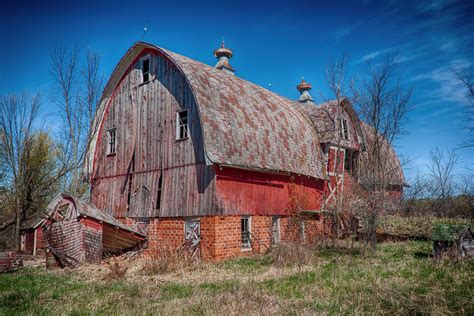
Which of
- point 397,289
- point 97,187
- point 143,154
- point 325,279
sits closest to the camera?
point 397,289

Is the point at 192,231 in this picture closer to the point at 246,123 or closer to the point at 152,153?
the point at 152,153

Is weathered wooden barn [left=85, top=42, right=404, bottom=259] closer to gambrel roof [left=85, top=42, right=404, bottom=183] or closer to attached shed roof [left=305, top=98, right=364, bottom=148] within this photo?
gambrel roof [left=85, top=42, right=404, bottom=183]

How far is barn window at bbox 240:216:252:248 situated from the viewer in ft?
47.8

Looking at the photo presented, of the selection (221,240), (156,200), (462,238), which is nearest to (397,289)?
(462,238)

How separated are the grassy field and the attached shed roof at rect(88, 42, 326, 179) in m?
4.53

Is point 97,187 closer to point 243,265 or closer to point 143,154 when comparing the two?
point 143,154

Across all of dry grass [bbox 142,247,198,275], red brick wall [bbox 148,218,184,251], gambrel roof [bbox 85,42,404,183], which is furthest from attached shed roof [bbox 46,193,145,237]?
gambrel roof [bbox 85,42,404,183]

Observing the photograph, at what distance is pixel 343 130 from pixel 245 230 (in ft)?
31.8

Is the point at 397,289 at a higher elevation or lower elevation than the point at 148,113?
lower

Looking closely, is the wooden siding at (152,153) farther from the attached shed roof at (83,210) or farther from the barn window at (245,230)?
the barn window at (245,230)

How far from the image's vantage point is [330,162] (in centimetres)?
1989

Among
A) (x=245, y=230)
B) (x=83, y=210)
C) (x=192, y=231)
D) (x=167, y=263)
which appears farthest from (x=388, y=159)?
(x=83, y=210)

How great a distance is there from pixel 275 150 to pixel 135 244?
24.4 ft

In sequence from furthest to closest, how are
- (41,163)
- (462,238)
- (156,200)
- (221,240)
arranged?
1. (41,163)
2. (156,200)
3. (221,240)
4. (462,238)
